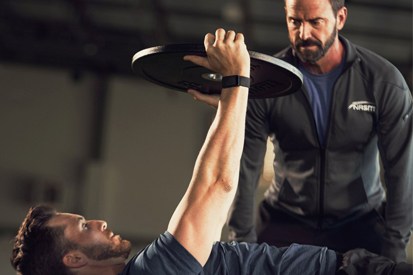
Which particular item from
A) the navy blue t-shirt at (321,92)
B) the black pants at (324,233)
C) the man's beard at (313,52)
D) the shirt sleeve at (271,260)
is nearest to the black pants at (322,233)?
the black pants at (324,233)

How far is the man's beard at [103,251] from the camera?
5.50 ft

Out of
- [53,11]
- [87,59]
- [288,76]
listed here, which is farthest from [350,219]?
[87,59]

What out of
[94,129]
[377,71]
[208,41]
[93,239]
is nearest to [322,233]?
[377,71]

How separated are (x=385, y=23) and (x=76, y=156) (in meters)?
4.41

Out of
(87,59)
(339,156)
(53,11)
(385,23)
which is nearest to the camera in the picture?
(339,156)

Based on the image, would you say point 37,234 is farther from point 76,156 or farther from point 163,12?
point 76,156

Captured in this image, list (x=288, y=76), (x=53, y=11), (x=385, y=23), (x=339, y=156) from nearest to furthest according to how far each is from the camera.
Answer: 1. (x=288, y=76)
2. (x=339, y=156)
3. (x=385, y=23)
4. (x=53, y=11)

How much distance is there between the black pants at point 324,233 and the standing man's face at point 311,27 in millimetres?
641

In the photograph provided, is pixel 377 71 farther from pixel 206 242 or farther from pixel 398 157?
pixel 206 242

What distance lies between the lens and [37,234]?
1712 millimetres

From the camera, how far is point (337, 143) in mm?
1978

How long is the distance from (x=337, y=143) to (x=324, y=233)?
1.17 ft

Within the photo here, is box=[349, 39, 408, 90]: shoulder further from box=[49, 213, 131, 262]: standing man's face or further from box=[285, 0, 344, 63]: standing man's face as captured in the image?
box=[49, 213, 131, 262]: standing man's face

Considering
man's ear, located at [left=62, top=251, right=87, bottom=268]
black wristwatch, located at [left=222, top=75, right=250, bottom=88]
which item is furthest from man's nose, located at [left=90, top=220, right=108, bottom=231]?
black wristwatch, located at [left=222, top=75, right=250, bottom=88]
